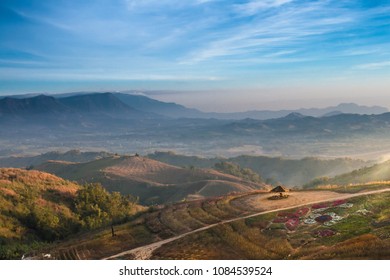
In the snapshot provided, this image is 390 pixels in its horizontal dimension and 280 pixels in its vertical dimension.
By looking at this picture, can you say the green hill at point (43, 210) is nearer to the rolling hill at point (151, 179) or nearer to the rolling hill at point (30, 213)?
the rolling hill at point (30, 213)

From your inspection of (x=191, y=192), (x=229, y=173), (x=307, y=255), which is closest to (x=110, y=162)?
(x=229, y=173)

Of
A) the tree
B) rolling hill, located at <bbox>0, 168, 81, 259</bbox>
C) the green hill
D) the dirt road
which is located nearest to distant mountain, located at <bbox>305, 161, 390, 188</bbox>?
the dirt road

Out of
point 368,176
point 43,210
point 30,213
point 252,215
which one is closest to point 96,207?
point 43,210

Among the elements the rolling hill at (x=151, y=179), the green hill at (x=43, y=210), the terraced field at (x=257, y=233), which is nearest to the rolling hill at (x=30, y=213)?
the green hill at (x=43, y=210)

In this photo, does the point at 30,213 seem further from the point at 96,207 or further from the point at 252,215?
the point at 252,215

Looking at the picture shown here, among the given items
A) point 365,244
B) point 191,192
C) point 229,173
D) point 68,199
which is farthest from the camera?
point 229,173

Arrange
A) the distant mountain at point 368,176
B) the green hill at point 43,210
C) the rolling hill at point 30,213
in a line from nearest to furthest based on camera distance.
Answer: the rolling hill at point 30,213, the green hill at point 43,210, the distant mountain at point 368,176

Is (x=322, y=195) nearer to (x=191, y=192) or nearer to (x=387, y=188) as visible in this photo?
(x=387, y=188)
